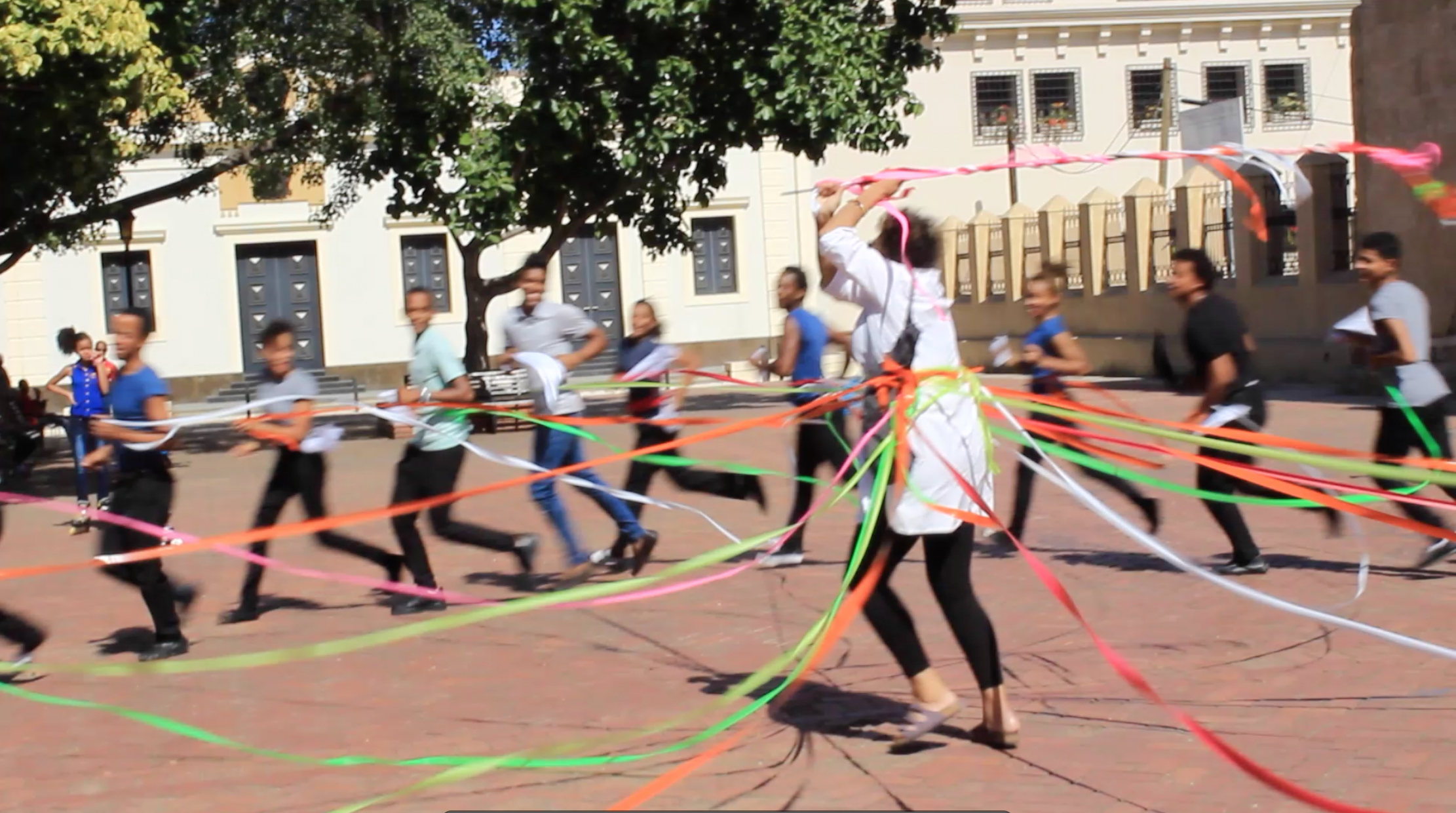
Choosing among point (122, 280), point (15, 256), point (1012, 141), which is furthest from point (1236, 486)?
point (1012, 141)

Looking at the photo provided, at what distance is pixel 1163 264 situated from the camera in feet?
82.7

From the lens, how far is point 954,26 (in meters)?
21.3

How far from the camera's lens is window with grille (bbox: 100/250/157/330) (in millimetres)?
30922

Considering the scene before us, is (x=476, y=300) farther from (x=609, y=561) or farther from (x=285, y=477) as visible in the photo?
(x=285, y=477)

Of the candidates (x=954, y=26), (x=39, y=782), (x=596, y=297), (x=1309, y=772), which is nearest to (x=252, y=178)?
(x=954, y=26)

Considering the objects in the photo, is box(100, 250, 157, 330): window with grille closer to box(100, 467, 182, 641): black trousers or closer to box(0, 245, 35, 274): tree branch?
box(0, 245, 35, 274): tree branch

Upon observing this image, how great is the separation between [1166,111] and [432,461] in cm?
2729

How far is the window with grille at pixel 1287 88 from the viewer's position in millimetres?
38062

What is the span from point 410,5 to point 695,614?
507 inches

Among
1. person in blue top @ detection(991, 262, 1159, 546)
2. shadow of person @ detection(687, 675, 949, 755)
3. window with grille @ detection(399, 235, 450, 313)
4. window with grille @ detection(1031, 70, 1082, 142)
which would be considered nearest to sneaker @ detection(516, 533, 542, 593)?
shadow of person @ detection(687, 675, 949, 755)

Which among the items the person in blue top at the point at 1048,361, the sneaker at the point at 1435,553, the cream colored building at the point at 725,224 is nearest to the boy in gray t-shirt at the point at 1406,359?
the sneaker at the point at 1435,553

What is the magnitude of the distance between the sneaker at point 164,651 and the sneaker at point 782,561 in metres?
3.06

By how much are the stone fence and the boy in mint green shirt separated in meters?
9.35

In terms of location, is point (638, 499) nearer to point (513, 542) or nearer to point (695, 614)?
point (695, 614)
